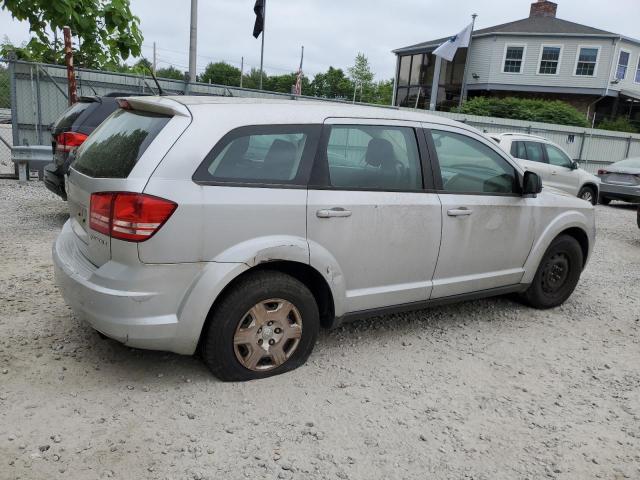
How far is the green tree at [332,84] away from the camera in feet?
277

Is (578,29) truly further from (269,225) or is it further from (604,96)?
(269,225)

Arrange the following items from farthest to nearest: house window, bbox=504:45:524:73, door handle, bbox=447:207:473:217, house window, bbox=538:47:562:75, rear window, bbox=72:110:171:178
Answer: house window, bbox=504:45:524:73 → house window, bbox=538:47:562:75 → door handle, bbox=447:207:473:217 → rear window, bbox=72:110:171:178

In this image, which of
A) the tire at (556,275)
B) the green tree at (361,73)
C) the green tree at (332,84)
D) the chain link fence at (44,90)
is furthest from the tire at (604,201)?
the green tree at (332,84)

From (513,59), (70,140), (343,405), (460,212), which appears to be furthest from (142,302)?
(513,59)

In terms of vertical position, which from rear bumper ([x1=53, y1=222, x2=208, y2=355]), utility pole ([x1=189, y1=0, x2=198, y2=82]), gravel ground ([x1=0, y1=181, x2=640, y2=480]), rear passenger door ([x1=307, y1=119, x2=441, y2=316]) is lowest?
gravel ground ([x1=0, y1=181, x2=640, y2=480])

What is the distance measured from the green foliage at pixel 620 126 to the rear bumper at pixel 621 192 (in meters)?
19.0

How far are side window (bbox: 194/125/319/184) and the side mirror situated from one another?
1.97 meters

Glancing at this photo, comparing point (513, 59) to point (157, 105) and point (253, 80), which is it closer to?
point (157, 105)

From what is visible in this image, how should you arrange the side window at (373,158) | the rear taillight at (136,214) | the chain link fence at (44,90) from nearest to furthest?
the rear taillight at (136,214) → the side window at (373,158) → the chain link fence at (44,90)

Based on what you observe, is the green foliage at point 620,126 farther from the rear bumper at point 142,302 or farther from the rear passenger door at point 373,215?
the rear bumper at point 142,302

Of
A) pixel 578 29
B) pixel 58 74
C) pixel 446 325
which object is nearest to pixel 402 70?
pixel 578 29

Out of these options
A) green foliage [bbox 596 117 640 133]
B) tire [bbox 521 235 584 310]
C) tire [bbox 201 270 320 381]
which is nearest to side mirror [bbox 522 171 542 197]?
tire [bbox 521 235 584 310]

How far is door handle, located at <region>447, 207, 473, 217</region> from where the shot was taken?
4078mm

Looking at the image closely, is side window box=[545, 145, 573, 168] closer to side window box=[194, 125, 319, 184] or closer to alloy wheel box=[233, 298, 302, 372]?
side window box=[194, 125, 319, 184]
